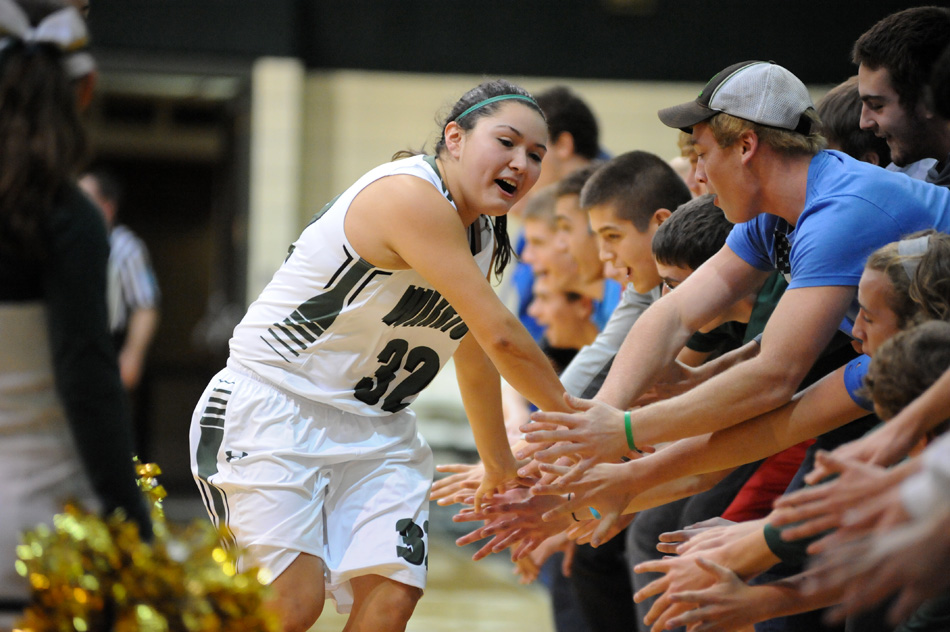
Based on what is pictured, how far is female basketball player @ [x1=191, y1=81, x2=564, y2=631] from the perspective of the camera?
102 inches

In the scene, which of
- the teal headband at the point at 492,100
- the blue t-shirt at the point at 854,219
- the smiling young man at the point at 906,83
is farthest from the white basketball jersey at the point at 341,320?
the smiling young man at the point at 906,83

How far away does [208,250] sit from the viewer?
1278 centimetres

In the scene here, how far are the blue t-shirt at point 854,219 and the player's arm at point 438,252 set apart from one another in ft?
2.32

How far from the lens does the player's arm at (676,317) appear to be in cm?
288

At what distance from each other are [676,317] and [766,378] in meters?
0.48

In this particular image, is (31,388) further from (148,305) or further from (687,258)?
(148,305)

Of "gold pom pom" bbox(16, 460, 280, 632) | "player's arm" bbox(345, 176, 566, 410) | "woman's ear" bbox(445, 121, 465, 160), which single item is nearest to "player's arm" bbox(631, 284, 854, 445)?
"player's arm" bbox(345, 176, 566, 410)

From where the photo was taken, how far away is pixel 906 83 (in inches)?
108

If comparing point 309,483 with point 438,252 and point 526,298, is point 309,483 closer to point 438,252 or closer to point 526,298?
point 438,252

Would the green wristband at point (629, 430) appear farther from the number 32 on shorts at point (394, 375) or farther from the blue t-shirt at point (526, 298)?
the blue t-shirt at point (526, 298)

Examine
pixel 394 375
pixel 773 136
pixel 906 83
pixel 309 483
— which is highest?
pixel 906 83

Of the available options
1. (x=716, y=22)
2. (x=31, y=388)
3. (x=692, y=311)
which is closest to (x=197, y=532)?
(x=31, y=388)

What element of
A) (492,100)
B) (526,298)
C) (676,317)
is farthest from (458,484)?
(526,298)

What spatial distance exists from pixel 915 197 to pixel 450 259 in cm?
112
